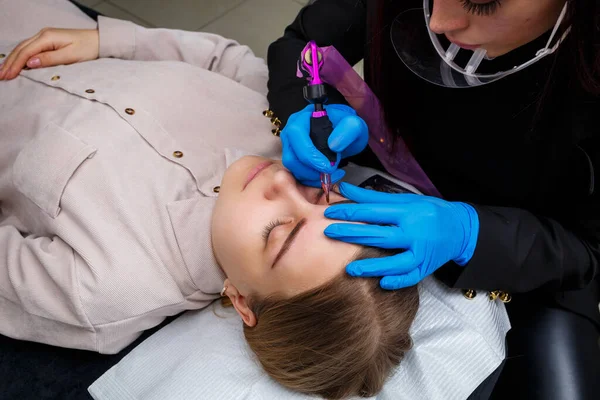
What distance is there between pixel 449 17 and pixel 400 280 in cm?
46

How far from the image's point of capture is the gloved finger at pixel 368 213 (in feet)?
3.15

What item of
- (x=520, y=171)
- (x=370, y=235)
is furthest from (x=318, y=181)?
(x=520, y=171)

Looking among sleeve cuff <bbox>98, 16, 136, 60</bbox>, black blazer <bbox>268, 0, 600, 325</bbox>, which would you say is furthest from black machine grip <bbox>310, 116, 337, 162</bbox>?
sleeve cuff <bbox>98, 16, 136, 60</bbox>

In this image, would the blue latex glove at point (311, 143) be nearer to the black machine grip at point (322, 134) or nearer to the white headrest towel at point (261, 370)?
the black machine grip at point (322, 134)

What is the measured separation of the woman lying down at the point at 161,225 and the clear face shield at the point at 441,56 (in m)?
0.33

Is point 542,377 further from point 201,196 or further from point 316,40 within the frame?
point 316,40

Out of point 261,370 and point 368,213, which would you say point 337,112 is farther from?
point 261,370

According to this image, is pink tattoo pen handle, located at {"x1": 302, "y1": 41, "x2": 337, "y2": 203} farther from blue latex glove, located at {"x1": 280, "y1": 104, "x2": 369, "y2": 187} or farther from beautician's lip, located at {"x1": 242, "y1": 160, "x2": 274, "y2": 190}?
beautician's lip, located at {"x1": 242, "y1": 160, "x2": 274, "y2": 190}

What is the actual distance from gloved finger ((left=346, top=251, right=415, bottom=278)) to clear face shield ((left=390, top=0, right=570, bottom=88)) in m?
0.35

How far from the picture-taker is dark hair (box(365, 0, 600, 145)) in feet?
2.54

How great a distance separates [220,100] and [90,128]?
0.36 meters

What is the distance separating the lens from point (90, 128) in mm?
1230

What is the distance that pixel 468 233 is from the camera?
103 centimetres

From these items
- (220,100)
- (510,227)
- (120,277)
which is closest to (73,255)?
(120,277)
